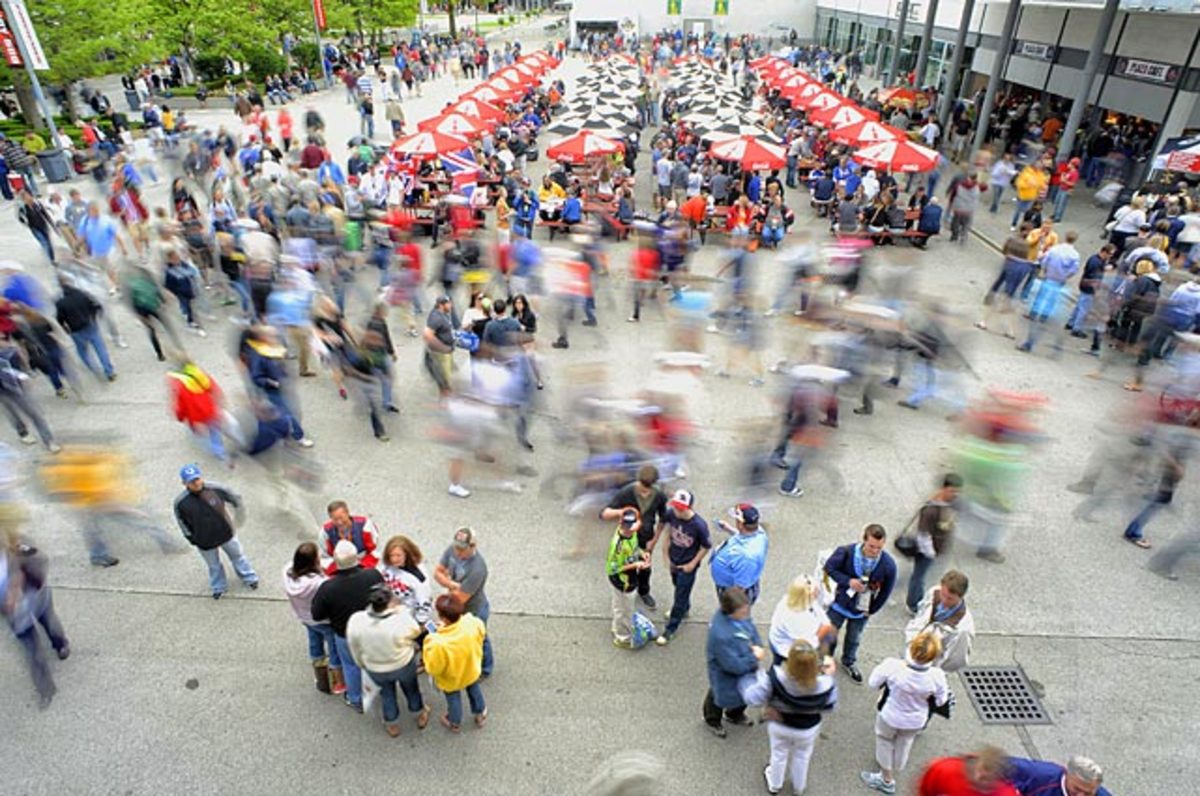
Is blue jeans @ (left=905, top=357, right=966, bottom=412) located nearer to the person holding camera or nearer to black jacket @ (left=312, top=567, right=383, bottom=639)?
the person holding camera

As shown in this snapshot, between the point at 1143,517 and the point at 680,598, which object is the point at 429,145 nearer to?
the point at 680,598

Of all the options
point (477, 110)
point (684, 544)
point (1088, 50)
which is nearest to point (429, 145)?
point (477, 110)

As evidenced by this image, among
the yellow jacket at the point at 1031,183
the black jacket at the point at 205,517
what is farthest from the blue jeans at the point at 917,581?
the yellow jacket at the point at 1031,183

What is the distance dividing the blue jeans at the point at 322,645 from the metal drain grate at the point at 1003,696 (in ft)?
16.0

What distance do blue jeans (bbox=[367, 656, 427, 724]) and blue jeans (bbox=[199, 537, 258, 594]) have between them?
80.7 inches

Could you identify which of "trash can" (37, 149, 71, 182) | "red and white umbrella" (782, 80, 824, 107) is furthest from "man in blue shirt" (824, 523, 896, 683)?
"trash can" (37, 149, 71, 182)

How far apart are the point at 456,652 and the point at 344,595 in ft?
2.85

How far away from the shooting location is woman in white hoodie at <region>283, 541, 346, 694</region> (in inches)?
202

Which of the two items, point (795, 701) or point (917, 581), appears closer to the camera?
point (795, 701)

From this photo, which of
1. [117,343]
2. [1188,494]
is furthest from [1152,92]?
[117,343]

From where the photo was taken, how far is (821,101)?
23.0m

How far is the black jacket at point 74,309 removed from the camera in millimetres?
9180

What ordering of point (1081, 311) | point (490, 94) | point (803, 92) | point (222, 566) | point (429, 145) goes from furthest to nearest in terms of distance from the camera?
1. point (803, 92)
2. point (490, 94)
3. point (429, 145)
4. point (1081, 311)
5. point (222, 566)

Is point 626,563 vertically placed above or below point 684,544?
below
